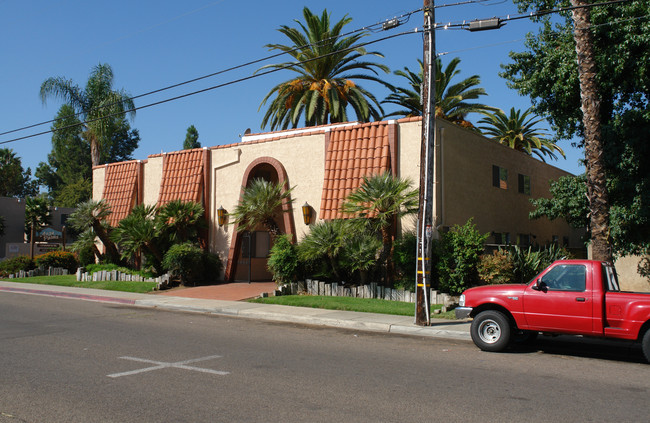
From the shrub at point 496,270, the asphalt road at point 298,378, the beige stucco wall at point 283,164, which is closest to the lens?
the asphalt road at point 298,378

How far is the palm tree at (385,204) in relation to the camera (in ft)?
59.1

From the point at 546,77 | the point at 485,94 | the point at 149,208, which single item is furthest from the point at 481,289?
the point at 485,94

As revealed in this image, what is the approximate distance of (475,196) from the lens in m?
21.4

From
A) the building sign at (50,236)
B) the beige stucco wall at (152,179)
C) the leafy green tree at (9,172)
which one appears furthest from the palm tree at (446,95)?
the leafy green tree at (9,172)

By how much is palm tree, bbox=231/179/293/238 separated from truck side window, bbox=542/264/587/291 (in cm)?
1284

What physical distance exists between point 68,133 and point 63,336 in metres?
37.4

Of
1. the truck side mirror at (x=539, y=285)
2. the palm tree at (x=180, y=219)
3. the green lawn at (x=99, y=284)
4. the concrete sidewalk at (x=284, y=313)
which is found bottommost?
the concrete sidewalk at (x=284, y=313)

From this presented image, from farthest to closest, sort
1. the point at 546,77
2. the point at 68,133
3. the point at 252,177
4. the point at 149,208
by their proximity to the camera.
Result: 1. the point at 68,133
2. the point at 149,208
3. the point at 252,177
4. the point at 546,77

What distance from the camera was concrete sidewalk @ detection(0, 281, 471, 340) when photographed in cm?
1302

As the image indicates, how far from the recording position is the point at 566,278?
1003cm

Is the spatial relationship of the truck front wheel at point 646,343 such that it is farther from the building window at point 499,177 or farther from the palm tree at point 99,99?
the palm tree at point 99,99

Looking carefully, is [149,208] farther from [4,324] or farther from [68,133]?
[68,133]

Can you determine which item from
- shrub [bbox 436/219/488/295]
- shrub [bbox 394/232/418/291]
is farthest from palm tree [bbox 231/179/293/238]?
shrub [bbox 436/219/488/295]

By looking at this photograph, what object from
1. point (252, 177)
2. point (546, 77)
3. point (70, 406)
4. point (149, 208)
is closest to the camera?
point (70, 406)
